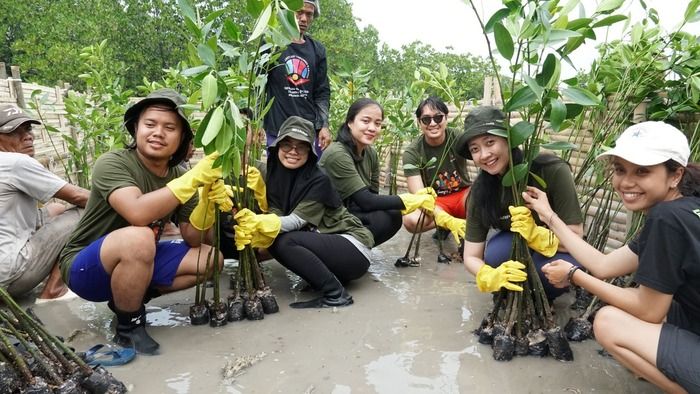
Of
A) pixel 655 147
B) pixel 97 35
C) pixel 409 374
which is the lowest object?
pixel 409 374

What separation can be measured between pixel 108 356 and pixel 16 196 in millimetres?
984

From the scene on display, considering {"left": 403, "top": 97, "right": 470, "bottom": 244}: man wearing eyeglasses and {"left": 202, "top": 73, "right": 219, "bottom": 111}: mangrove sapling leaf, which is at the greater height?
{"left": 202, "top": 73, "right": 219, "bottom": 111}: mangrove sapling leaf

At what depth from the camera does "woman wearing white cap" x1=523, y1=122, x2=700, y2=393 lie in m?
1.42

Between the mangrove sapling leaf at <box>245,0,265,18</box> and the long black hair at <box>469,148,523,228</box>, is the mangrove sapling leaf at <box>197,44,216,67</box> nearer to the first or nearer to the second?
the mangrove sapling leaf at <box>245,0,265,18</box>

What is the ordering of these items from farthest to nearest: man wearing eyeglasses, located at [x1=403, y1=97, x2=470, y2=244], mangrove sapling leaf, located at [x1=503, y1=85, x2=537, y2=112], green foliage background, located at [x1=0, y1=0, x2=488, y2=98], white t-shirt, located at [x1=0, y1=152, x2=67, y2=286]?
green foliage background, located at [x1=0, y1=0, x2=488, y2=98], man wearing eyeglasses, located at [x1=403, y1=97, x2=470, y2=244], white t-shirt, located at [x1=0, y1=152, x2=67, y2=286], mangrove sapling leaf, located at [x1=503, y1=85, x2=537, y2=112]

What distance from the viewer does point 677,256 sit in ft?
4.63

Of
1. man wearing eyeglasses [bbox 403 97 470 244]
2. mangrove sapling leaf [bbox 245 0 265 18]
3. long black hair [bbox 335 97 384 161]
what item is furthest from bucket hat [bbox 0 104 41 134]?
man wearing eyeglasses [bbox 403 97 470 244]

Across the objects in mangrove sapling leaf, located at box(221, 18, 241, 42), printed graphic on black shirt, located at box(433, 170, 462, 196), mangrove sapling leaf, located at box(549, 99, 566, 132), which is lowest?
printed graphic on black shirt, located at box(433, 170, 462, 196)

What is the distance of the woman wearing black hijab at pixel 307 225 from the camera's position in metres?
2.61

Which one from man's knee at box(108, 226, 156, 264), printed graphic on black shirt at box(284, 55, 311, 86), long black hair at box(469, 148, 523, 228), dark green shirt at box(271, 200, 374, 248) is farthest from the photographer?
printed graphic on black shirt at box(284, 55, 311, 86)

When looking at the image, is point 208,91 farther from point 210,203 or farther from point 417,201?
point 417,201

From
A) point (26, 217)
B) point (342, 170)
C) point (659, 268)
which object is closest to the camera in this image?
point (659, 268)

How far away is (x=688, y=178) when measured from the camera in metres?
1.53

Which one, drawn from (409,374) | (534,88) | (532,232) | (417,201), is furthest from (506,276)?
(417,201)
